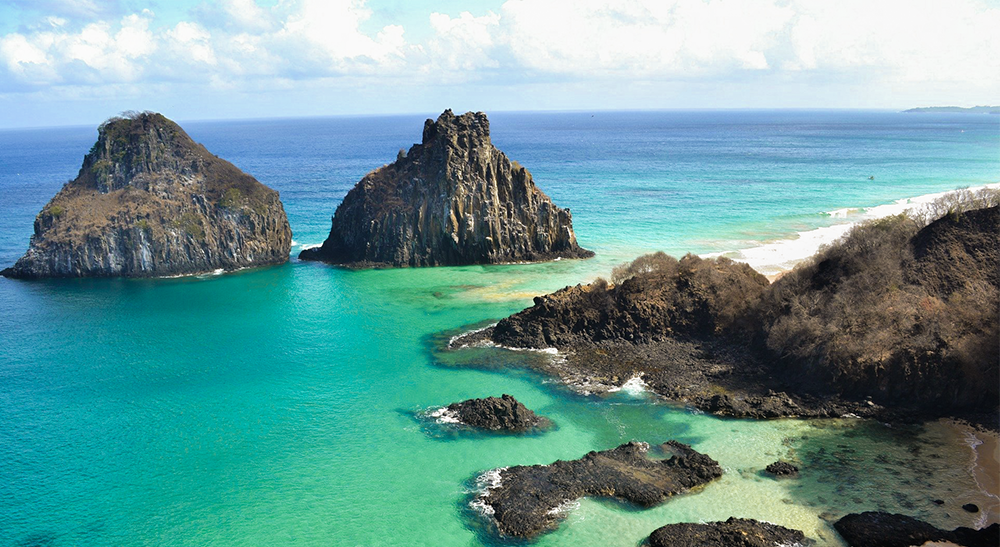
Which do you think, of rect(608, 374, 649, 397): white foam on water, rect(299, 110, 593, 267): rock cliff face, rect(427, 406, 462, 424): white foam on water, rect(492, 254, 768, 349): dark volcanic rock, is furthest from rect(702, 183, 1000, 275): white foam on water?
rect(427, 406, 462, 424): white foam on water

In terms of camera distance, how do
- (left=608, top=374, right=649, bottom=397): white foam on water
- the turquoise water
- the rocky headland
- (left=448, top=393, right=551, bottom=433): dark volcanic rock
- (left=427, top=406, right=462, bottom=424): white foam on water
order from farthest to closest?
(left=608, top=374, right=649, bottom=397): white foam on water < (left=427, top=406, right=462, bottom=424): white foam on water < the rocky headland < (left=448, top=393, right=551, bottom=433): dark volcanic rock < the turquoise water

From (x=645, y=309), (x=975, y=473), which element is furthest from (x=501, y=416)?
(x=975, y=473)

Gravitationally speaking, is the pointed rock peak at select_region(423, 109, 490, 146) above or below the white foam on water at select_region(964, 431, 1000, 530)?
above

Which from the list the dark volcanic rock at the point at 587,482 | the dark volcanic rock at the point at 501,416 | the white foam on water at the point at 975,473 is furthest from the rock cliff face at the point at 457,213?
the white foam on water at the point at 975,473

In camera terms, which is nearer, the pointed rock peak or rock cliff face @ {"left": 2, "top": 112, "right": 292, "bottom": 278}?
rock cliff face @ {"left": 2, "top": 112, "right": 292, "bottom": 278}

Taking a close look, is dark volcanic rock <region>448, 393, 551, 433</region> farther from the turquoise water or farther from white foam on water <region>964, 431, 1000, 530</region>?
white foam on water <region>964, 431, 1000, 530</region>

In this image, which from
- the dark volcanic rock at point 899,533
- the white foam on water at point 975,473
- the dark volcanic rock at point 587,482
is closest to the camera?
the dark volcanic rock at point 899,533

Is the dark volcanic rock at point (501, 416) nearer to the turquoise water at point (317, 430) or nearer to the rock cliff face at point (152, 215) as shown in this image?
the turquoise water at point (317, 430)
